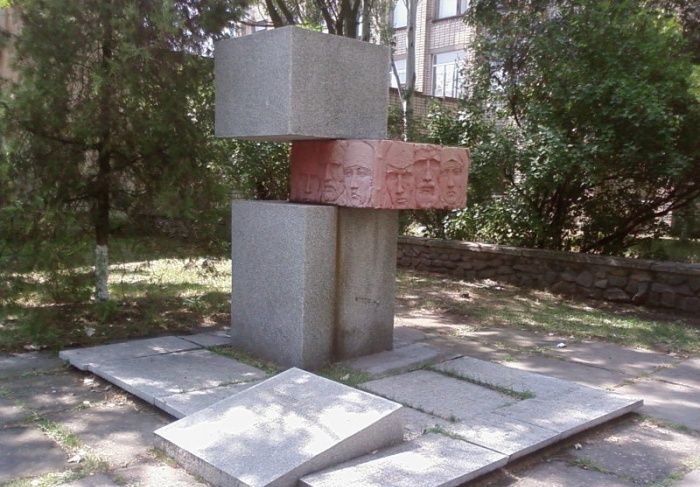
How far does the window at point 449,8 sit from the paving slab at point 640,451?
20.4 meters

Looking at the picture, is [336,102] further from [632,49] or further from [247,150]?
[247,150]

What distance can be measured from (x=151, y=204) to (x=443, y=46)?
18.8 meters

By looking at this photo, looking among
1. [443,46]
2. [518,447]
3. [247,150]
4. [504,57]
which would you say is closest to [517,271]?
[504,57]

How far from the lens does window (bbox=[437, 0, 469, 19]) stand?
22469 mm

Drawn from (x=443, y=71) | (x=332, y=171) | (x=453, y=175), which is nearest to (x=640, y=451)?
(x=453, y=175)

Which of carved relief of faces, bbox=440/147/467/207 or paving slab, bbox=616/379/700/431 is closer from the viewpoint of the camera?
paving slab, bbox=616/379/700/431

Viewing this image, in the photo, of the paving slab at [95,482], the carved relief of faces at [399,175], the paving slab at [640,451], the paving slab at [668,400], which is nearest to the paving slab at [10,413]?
the paving slab at [95,482]

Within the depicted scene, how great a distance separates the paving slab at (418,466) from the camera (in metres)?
3.07

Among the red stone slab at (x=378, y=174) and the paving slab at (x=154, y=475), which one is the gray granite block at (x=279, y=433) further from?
the red stone slab at (x=378, y=174)

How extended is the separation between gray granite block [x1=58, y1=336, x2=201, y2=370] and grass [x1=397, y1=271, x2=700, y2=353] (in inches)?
108

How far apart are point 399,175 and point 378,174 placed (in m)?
0.21

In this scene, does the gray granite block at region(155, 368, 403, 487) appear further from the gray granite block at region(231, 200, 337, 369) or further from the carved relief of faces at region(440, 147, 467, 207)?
the carved relief of faces at region(440, 147, 467, 207)

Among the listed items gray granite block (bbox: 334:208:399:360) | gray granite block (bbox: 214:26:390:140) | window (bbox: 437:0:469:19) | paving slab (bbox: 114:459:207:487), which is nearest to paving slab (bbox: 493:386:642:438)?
gray granite block (bbox: 334:208:399:360)

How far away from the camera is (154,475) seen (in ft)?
10.9
